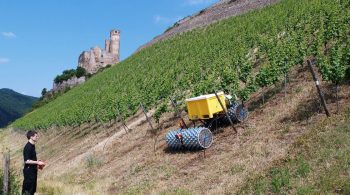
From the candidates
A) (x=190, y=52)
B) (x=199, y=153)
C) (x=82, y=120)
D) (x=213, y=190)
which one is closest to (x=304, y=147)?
(x=213, y=190)

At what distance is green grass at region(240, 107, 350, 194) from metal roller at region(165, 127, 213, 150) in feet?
12.1

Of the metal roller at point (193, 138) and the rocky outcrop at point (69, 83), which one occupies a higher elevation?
the rocky outcrop at point (69, 83)

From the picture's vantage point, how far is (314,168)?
34.9 feet

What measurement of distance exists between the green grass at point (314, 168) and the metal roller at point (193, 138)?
3.69 meters

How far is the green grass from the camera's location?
32.1ft

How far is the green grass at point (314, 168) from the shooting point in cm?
980

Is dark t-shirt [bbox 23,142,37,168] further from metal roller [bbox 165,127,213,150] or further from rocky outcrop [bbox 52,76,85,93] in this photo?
rocky outcrop [bbox 52,76,85,93]

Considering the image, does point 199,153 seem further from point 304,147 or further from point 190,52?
point 190,52

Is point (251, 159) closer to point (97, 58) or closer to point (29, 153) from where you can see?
point (29, 153)

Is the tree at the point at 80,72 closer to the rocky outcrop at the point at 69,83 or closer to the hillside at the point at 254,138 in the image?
the rocky outcrop at the point at 69,83

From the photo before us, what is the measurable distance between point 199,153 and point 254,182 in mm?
4326

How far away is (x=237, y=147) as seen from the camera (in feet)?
46.9

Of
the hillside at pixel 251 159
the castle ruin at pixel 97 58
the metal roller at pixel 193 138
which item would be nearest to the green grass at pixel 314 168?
the hillside at pixel 251 159

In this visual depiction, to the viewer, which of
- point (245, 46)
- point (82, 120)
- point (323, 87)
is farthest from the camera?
point (82, 120)
